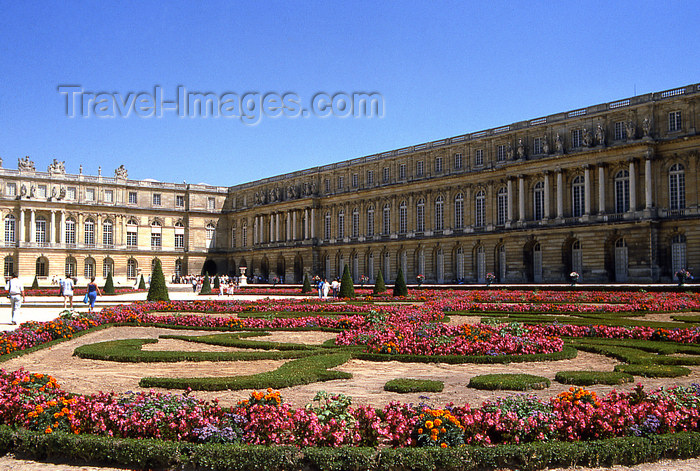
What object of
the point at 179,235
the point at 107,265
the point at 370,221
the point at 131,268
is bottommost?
the point at 131,268

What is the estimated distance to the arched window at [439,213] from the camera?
5366 cm

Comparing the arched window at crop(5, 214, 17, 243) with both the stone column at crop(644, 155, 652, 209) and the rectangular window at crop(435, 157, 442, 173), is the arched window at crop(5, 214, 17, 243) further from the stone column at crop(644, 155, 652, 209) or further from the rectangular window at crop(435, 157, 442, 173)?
the stone column at crop(644, 155, 652, 209)

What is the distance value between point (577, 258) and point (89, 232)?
168ft

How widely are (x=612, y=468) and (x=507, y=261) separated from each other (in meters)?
42.1

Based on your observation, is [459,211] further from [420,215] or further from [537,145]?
[537,145]

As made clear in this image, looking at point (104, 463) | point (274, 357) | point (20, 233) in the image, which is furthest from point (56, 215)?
point (104, 463)

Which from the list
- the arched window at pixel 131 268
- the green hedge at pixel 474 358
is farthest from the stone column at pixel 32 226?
the green hedge at pixel 474 358

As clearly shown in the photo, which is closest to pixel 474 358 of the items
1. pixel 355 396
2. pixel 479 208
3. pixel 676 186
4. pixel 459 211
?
pixel 355 396

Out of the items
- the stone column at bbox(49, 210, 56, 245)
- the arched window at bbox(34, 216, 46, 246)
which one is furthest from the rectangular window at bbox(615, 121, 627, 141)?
the arched window at bbox(34, 216, 46, 246)

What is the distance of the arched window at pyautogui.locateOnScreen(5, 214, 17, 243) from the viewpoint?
66062mm

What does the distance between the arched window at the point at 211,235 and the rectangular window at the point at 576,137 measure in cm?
4707

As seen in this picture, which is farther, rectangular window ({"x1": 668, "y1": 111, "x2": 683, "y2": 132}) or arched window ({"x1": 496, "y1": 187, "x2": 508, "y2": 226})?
arched window ({"x1": 496, "y1": 187, "x2": 508, "y2": 226})

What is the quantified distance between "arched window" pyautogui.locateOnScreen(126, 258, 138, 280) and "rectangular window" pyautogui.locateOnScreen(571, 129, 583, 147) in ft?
163

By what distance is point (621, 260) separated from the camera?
41.6 metres
